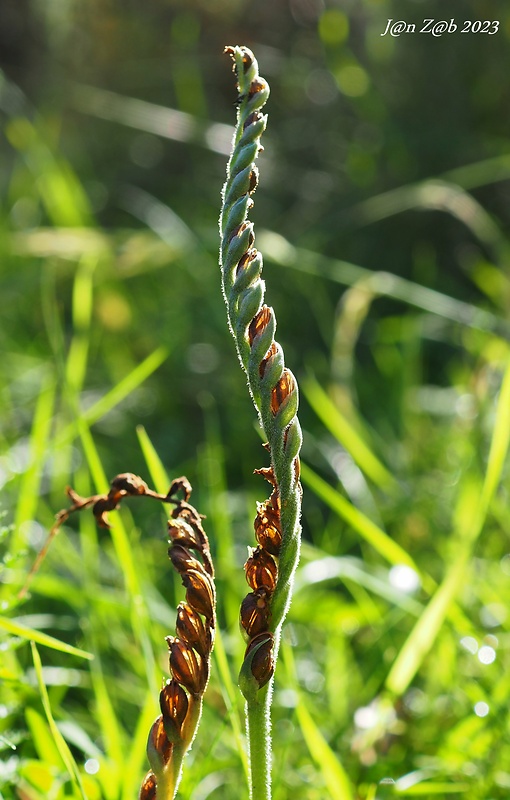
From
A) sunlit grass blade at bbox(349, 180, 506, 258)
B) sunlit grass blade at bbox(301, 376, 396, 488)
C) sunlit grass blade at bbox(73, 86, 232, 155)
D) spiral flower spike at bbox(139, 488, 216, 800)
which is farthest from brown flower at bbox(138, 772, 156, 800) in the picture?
sunlit grass blade at bbox(73, 86, 232, 155)

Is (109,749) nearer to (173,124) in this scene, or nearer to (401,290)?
(401,290)

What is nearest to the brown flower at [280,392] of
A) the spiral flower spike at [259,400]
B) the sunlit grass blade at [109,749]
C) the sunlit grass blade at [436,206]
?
the spiral flower spike at [259,400]

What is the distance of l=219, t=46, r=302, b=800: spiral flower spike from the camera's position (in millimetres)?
374

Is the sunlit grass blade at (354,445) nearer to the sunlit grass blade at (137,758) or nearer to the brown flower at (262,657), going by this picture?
the sunlit grass blade at (137,758)

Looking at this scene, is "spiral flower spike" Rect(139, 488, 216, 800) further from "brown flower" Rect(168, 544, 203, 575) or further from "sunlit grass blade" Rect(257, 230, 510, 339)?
"sunlit grass blade" Rect(257, 230, 510, 339)

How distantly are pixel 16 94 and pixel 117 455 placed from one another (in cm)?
103

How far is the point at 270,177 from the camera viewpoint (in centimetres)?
207

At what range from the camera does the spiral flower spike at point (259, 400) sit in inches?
14.7

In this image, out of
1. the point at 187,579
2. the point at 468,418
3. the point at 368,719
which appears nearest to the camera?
the point at 187,579

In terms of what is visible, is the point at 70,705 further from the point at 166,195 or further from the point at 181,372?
the point at 166,195

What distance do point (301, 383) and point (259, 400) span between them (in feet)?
3.56

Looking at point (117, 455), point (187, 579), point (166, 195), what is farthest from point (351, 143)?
point (187, 579)

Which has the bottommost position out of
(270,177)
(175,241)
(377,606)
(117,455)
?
(377,606)

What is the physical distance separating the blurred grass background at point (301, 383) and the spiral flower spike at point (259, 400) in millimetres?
152
